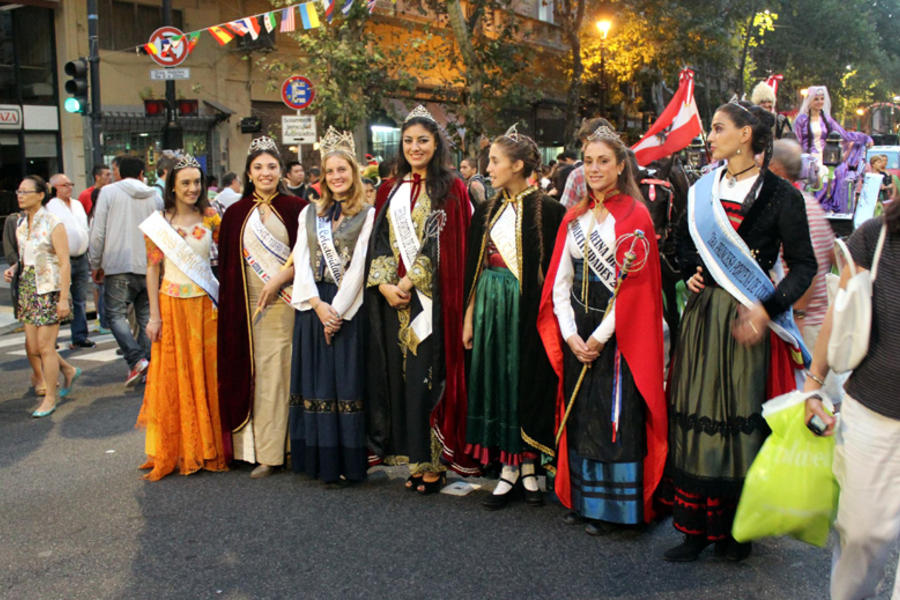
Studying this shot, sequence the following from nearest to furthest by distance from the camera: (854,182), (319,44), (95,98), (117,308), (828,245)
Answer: (828,245)
(117,308)
(854,182)
(95,98)
(319,44)

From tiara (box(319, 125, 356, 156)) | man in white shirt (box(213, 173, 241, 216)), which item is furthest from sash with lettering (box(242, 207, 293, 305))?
man in white shirt (box(213, 173, 241, 216))

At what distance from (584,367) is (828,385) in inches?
44.4

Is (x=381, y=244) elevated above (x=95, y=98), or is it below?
below

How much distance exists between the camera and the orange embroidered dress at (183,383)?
5516 mm

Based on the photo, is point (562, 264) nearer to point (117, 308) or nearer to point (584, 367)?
point (584, 367)

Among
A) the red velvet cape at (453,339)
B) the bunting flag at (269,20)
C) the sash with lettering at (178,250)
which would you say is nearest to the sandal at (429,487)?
the red velvet cape at (453,339)

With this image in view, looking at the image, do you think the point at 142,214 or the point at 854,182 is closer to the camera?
the point at 142,214

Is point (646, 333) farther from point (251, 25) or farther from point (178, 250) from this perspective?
point (251, 25)

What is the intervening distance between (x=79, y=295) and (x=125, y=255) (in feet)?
6.86

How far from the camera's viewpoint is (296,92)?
574 inches

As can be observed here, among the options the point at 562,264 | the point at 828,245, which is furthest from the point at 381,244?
the point at 828,245

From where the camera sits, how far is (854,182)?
11.6m

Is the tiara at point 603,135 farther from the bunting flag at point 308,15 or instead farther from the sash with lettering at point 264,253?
the bunting flag at point 308,15

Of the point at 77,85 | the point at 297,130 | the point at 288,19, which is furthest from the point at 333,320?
the point at 77,85
